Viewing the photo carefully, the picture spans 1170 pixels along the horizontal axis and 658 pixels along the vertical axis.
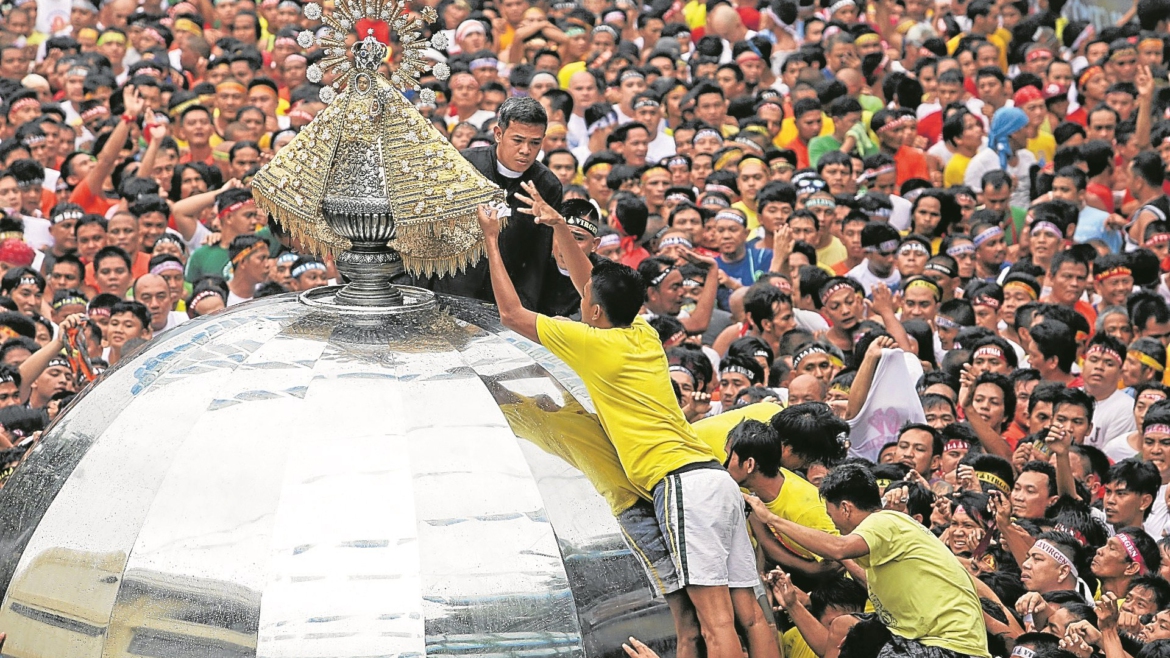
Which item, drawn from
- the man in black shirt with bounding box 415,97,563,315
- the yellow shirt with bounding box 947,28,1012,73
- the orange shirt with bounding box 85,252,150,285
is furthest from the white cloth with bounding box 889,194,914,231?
the man in black shirt with bounding box 415,97,563,315

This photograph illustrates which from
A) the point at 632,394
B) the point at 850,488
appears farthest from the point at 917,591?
the point at 632,394

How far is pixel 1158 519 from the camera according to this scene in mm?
12359

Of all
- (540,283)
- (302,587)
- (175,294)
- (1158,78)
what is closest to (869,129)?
(1158,78)

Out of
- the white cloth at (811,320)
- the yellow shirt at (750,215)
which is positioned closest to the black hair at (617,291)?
the white cloth at (811,320)

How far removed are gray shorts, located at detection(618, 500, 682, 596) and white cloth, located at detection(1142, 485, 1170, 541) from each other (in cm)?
734

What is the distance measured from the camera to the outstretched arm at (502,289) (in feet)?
21.4

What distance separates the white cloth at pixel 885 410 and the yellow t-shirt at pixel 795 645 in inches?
216

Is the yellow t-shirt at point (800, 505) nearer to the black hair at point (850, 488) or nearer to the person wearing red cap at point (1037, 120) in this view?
the black hair at point (850, 488)

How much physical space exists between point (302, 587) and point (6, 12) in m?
21.7

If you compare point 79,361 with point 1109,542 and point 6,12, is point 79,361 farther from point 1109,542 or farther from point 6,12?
point 6,12

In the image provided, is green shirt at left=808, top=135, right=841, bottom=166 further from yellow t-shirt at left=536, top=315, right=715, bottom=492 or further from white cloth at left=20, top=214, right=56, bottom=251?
yellow t-shirt at left=536, top=315, right=715, bottom=492

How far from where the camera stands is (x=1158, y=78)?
22375 millimetres

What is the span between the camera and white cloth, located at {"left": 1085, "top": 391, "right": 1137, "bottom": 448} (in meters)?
14.3

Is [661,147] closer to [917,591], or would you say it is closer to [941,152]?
[941,152]
